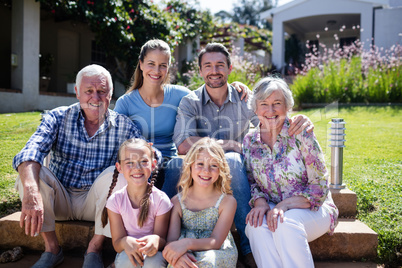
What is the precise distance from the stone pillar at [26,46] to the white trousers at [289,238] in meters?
6.74

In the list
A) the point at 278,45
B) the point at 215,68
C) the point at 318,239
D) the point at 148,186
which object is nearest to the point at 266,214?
the point at 318,239

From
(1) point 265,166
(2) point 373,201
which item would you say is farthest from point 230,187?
(2) point 373,201

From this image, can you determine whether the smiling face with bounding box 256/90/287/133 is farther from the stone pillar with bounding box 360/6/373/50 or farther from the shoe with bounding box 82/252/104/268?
the stone pillar with bounding box 360/6/373/50

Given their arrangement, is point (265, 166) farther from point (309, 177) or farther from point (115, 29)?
point (115, 29)

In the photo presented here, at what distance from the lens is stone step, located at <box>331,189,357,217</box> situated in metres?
2.71

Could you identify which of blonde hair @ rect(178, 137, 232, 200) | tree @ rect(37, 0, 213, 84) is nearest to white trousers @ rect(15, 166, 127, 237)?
blonde hair @ rect(178, 137, 232, 200)

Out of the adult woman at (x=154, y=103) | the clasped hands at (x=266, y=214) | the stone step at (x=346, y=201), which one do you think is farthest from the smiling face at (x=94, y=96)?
the stone step at (x=346, y=201)

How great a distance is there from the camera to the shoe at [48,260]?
7.12ft

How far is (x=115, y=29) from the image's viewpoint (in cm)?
793

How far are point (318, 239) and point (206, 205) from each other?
87cm

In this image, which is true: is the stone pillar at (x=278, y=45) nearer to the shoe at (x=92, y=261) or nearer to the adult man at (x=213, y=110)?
the adult man at (x=213, y=110)

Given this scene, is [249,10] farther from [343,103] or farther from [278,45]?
[343,103]

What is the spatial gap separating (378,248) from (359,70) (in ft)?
19.7

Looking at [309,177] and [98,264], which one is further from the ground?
[309,177]
